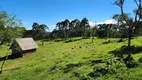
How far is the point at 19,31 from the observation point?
3534cm

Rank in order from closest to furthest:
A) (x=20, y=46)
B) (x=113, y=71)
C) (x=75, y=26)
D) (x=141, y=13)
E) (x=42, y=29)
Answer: (x=113, y=71) < (x=141, y=13) < (x=20, y=46) < (x=42, y=29) < (x=75, y=26)

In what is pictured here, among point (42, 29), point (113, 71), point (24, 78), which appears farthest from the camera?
point (42, 29)

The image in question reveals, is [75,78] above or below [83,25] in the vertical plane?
below

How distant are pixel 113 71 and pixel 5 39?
889 inches

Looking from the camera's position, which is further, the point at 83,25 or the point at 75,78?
the point at 83,25

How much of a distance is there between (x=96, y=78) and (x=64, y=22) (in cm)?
14658

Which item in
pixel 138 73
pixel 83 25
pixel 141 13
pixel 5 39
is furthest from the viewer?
pixel 83 25

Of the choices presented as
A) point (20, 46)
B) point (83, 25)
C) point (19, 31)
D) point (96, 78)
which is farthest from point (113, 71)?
point (83, 25)

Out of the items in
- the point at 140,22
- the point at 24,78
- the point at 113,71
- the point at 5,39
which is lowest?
the point at 24,78

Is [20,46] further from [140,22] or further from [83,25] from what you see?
[83,25]

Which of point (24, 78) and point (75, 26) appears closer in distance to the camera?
point (24, 78)

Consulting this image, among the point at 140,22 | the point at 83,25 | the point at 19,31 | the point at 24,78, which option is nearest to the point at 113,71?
the point at 24,78

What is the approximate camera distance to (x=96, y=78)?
720 inches

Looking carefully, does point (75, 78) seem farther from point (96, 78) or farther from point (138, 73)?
point (138, 73)
